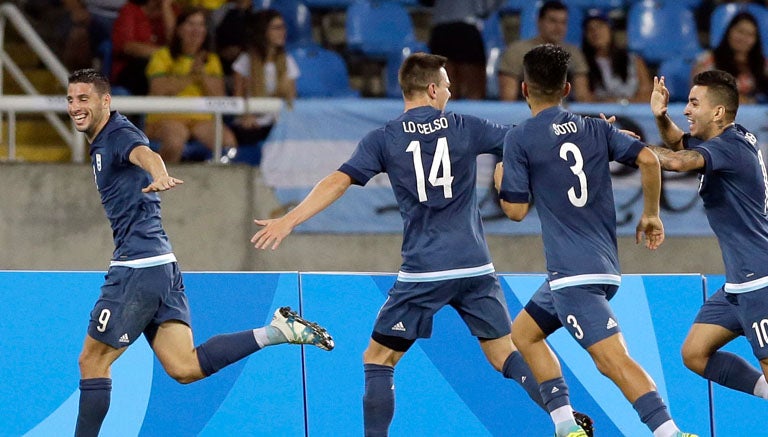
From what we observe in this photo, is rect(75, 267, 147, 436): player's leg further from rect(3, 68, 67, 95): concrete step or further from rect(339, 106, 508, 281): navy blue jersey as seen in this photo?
rect(3, 68, 67, 95): concrete step

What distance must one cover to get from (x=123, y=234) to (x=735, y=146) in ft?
10.8

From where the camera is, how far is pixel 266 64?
11930 millimetres

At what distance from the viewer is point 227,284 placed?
25.4 feet

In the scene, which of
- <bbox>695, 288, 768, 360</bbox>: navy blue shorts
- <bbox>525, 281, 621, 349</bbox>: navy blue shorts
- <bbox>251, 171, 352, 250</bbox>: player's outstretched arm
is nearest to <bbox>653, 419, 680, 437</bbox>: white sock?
<bbox>525, 281, 621, 349</bbox>: navy blue shorts

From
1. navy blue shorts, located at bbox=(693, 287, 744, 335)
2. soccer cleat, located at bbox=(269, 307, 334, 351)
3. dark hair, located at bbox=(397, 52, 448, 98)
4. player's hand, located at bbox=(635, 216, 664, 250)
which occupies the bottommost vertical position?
soccer cleat, located at bbox=(269, 307, 334, 351)

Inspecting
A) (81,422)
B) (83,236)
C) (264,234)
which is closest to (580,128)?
(264,234)

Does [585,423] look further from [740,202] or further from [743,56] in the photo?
[743,56]

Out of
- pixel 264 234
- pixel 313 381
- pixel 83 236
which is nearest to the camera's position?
pixel 264 234

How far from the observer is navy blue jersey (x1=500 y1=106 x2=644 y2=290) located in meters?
6.36

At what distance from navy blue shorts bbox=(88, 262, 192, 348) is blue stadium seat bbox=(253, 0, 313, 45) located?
6376mm

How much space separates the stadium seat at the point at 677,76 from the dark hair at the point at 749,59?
318mm

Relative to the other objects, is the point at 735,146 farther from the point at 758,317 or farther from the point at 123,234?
the point at 123,234

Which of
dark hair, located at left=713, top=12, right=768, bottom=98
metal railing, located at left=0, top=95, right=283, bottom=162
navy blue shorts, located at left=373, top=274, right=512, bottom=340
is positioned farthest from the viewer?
dark hair, located at left=713, top=12, right=768, bottom=98

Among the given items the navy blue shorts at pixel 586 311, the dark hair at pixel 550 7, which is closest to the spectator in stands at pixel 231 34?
the dark hair at pixel 550 7
